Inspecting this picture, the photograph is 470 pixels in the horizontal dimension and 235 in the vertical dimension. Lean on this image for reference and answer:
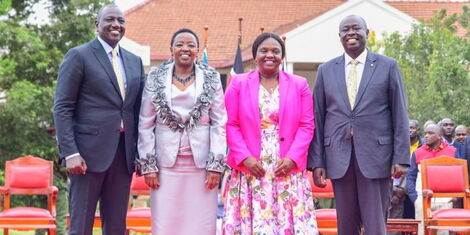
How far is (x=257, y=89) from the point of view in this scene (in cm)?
860

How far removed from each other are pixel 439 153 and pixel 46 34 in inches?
422

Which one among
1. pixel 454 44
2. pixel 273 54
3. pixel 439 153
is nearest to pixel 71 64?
pixel 273 54

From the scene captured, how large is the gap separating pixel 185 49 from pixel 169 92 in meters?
0.38

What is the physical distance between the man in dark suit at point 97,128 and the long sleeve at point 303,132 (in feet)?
4.38

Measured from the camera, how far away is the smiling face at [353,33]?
8.45 metres

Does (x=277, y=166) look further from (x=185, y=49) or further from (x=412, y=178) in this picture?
(x=412, y=178)

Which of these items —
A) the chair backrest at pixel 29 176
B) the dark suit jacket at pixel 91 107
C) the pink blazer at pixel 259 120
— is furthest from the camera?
the chair backrest at pixel 29 176

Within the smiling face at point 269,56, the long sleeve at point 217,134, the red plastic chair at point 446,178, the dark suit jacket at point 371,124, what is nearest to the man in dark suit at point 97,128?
the long sleeve at point 217,134

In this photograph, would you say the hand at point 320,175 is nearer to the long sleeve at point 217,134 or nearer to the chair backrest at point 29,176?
the long sleeve at point 217,134

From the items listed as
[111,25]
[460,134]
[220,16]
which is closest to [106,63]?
[111,25]

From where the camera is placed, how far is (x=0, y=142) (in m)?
21.0

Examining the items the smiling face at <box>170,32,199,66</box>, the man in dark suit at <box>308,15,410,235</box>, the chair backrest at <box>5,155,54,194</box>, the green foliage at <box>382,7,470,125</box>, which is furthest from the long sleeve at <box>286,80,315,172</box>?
the green foliage at <box>382,7,470,125</box>

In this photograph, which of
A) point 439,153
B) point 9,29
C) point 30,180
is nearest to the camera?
point 30,180

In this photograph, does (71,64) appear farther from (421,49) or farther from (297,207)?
(421,49)
